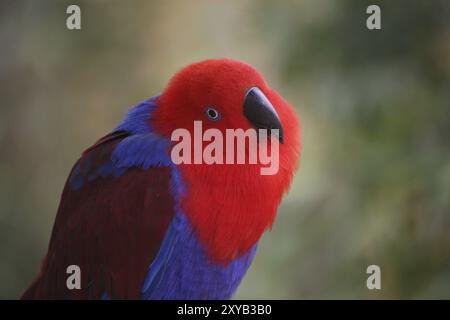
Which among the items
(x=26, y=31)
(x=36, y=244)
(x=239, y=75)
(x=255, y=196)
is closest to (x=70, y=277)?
(x=255, y=196)

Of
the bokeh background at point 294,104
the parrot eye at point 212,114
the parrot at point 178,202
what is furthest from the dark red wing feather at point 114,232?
the bokeh background at point 294,104

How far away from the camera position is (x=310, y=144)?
180cm

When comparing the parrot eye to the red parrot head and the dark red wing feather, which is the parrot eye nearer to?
the red parrot head

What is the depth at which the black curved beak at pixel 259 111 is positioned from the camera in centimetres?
103

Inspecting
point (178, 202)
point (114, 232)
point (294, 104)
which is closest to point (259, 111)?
point (178, 202)

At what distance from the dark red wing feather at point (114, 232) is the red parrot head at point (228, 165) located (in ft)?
0.20

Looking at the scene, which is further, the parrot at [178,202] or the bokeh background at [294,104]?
the bokeh background at [294,104]

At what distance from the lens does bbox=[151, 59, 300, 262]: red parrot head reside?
3.42 feet

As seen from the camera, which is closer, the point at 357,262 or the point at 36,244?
the point at 357,262

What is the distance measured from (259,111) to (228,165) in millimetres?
109

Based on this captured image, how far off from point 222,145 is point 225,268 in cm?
22

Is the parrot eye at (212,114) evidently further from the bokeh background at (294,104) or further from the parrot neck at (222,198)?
the bokeh background at (294,104)

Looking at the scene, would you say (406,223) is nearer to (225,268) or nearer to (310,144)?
(310,144)
